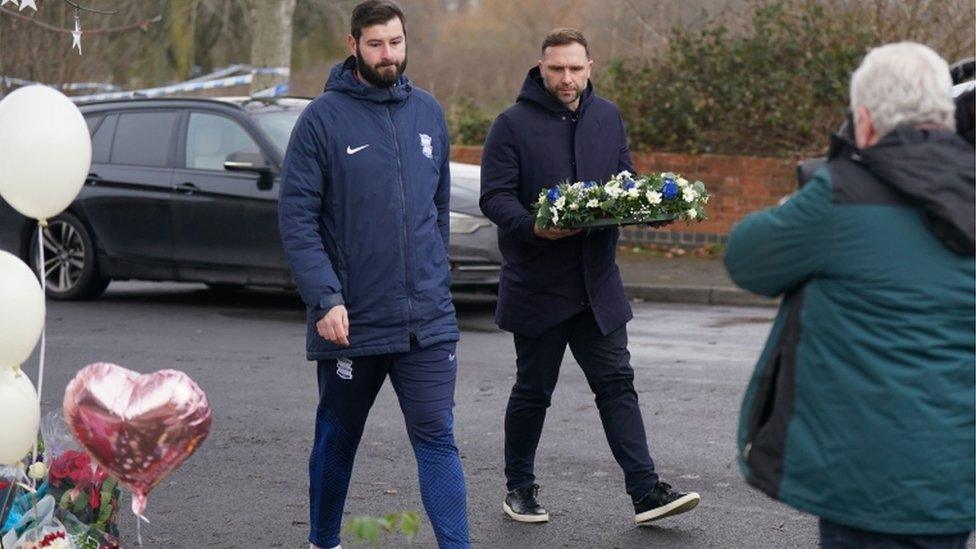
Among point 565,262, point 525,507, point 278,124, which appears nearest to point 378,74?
point 565,262

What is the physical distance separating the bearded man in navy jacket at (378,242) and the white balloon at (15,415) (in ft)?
2.96

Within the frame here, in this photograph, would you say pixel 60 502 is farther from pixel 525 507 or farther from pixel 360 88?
pixel 525 507

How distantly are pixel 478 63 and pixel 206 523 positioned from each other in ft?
75.0

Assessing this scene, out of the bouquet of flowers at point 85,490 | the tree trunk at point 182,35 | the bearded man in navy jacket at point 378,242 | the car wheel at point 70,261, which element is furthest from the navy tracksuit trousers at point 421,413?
the tree trunk at point 182,35

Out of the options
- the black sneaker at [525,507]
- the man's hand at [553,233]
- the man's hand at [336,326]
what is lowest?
the black sneaker at [525,507]

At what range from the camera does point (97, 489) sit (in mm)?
5105

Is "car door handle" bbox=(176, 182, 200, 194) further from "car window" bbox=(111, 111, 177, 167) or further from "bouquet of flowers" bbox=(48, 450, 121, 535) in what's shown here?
"bouquet of flowers" bbox=(48, 450, 121, 535)

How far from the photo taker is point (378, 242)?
16.8 ft

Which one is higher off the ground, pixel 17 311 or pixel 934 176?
pixel 934 176

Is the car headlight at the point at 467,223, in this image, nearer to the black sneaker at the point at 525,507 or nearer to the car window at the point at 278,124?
the car window at the point at 278,124

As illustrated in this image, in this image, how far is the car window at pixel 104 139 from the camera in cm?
1312

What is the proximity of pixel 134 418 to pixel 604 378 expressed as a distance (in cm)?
221

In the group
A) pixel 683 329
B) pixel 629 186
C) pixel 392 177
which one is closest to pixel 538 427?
pixel 629 186

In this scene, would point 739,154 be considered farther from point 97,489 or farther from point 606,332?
point 97,489
